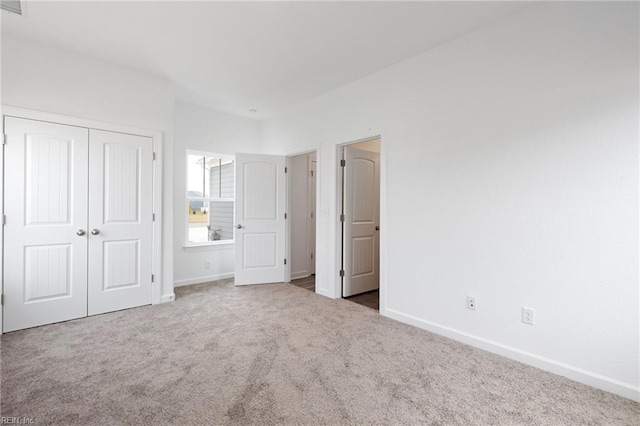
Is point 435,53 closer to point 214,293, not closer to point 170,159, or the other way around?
point 170,159

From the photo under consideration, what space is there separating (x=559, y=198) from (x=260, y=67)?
304cm

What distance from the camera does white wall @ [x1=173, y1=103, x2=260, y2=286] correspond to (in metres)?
4.49

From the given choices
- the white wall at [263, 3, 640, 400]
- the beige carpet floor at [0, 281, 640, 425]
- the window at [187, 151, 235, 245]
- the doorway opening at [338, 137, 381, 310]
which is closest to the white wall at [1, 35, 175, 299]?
the window at [187, 151, 235, 245]

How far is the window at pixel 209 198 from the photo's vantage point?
4.79 m

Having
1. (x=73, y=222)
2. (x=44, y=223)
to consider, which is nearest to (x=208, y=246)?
(x=73, y=222)

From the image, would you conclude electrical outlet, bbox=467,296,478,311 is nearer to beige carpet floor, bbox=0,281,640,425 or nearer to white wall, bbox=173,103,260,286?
beige carpet floor, bbox=0,281,640,425

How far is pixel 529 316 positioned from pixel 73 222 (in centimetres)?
429

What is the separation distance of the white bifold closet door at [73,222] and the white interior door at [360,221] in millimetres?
2450

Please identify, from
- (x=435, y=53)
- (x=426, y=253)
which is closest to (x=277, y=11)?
(x=435, y=53)

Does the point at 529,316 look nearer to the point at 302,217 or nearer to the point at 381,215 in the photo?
the point at 381,215

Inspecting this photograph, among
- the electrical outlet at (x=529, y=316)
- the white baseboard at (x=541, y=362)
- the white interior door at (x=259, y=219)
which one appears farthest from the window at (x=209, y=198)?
the electrical outlet at (x=529, y=316)

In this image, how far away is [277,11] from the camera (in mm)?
2365

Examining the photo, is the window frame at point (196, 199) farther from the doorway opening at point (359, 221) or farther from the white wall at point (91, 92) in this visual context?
the doorway opening at point (359, 221)

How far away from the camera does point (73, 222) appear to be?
3.10 m
